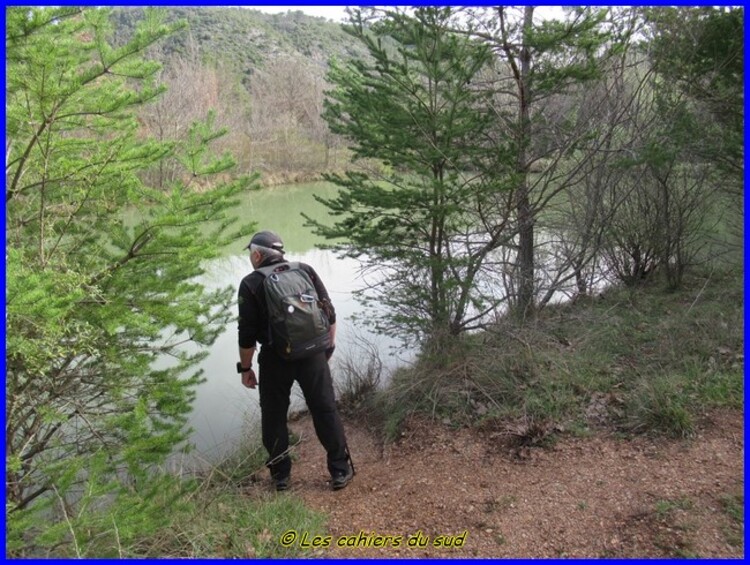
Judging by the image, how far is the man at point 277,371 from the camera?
3525 mm

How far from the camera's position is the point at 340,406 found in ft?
19.6

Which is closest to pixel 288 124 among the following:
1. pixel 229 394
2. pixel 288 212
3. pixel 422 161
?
pixel 288 212

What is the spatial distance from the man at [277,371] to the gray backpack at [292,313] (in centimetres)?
6

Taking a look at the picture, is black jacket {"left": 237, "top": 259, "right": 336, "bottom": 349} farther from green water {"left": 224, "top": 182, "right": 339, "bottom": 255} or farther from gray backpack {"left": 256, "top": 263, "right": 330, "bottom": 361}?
green water {"left": 224, "top": 182, "right": 339, "bottom": 255}

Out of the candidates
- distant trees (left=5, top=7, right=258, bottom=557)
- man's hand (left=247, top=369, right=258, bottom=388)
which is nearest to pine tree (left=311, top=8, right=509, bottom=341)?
distant trees (left=5, top=7, right=258, bottom=557)

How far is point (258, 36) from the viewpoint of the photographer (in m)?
64.6

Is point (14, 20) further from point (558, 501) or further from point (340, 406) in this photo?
point (340, 406)

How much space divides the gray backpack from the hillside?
159 feet

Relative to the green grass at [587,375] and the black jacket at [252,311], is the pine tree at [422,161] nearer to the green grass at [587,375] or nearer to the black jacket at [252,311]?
the green grass at [587,375]

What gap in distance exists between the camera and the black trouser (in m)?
3.66

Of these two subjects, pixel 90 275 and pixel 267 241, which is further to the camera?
pixel 267 241

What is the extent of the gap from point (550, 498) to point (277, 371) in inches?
75.7

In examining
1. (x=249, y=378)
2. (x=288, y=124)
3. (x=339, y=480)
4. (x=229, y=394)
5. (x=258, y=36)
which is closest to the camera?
(x=249, y=378)

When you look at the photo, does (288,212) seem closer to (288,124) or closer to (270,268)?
(288,124)
